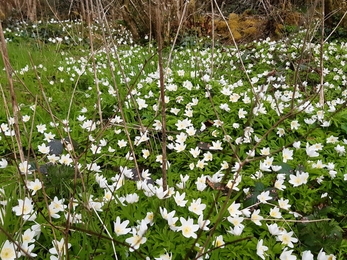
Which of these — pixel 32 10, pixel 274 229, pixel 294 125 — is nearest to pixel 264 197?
pixel 274 229

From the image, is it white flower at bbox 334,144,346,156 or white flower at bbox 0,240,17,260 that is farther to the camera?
white flower at bbox 334,144,346,156

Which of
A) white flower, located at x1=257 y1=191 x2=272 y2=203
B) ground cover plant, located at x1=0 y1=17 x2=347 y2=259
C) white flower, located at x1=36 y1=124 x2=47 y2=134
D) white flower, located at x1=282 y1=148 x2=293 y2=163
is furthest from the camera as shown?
white flower, located at x1=36 y1=124 x2=47 y2=134

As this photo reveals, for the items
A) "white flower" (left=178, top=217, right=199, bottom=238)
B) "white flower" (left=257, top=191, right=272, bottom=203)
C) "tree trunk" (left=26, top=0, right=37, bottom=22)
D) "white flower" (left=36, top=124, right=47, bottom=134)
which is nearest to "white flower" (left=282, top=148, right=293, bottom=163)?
"white flower" (left=257, top=191, right=272, bottom=203)

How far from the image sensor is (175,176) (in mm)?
2254

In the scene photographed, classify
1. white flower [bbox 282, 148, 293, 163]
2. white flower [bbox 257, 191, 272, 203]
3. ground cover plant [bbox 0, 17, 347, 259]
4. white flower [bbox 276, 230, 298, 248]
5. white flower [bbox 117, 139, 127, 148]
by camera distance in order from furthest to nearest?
white flower [bbox 117, 139, 127, 148] → white flower [bbox 282, 148, 293, 163] → white flower [bbox 257, 191, 272, 203] → white flower [bbox 276, 230, 298, 248] → ground cover plant [bbox 0, 17, 347, 259]

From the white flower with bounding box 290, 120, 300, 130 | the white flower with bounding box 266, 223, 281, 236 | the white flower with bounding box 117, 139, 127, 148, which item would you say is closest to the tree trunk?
the white flower with bounding box 117, 139, 127, 148

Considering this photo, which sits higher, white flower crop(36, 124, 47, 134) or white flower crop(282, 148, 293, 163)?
white flower crop(282, 148, 293, 163)

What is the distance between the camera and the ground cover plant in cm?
145

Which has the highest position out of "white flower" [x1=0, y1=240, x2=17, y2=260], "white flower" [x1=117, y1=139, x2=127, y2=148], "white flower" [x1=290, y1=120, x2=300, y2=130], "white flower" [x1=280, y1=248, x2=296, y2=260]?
"white flower" [x1=0, y1=240, x2=17, y2=260]

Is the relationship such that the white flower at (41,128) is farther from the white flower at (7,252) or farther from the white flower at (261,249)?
the white flower at (261,249)

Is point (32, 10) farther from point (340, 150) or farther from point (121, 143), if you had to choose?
point (340, 150)

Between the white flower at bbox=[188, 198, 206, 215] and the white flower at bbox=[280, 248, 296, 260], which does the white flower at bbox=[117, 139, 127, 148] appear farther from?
the white flower at bbox=[280, 248, 296, 260]

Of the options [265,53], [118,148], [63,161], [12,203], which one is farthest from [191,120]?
[265,53]

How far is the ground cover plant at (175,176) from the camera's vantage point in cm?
145
